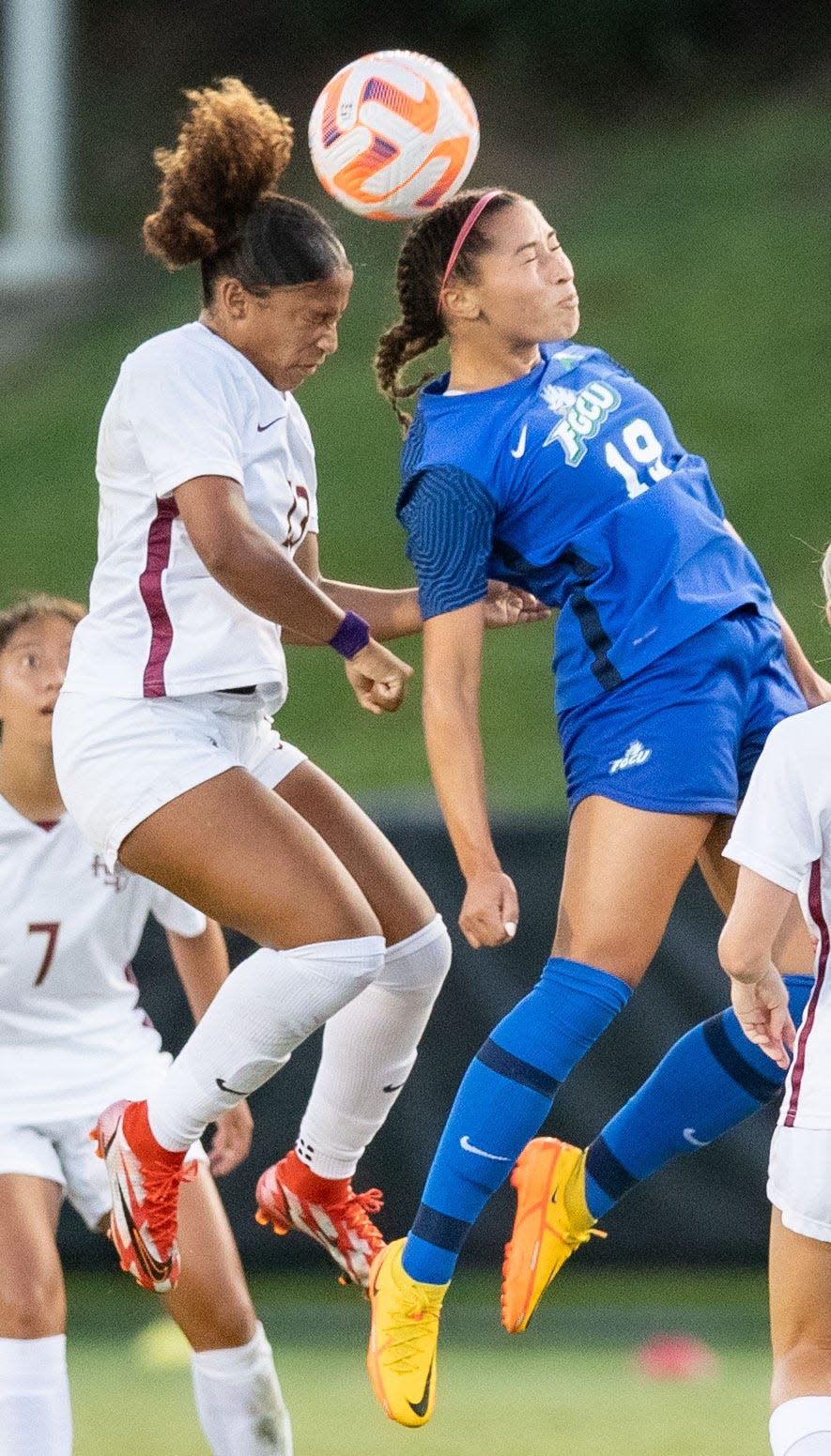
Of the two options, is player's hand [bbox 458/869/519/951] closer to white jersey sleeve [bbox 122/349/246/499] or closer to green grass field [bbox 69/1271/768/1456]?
white jersey sleeve [bbox 122/349/246/499]

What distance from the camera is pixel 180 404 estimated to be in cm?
345

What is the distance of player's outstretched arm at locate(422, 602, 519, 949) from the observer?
3.53m

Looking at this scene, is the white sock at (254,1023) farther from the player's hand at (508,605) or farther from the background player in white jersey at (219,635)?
the player's hand at (508,605)

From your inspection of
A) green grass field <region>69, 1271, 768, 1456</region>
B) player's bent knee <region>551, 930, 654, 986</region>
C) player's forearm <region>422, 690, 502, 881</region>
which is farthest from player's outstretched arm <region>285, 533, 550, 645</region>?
green grass field <region>69, 1271, 768, 1456</region>

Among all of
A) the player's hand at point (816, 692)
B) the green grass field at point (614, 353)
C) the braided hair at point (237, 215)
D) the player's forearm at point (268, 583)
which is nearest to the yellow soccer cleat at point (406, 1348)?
the player's forearm at point (268, 583)

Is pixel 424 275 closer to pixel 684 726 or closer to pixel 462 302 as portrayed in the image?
pixel 462 302

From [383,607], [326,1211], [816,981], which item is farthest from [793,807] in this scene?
[326,1211]

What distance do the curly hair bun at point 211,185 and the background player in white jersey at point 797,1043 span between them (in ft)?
4.06

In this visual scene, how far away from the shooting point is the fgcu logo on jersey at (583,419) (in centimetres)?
366

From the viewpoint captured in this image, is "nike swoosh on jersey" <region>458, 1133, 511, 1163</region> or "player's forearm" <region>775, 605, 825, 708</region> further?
"player's forearm" <region>775, 605, 825, 708</region>

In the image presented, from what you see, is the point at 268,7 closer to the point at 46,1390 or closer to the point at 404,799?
the point at 404,799

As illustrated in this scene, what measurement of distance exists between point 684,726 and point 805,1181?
35.0 inches

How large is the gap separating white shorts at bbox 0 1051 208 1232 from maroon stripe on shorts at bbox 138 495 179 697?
106cm

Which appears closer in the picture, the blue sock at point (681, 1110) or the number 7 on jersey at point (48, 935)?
the blue sock at point (681, 1110)
